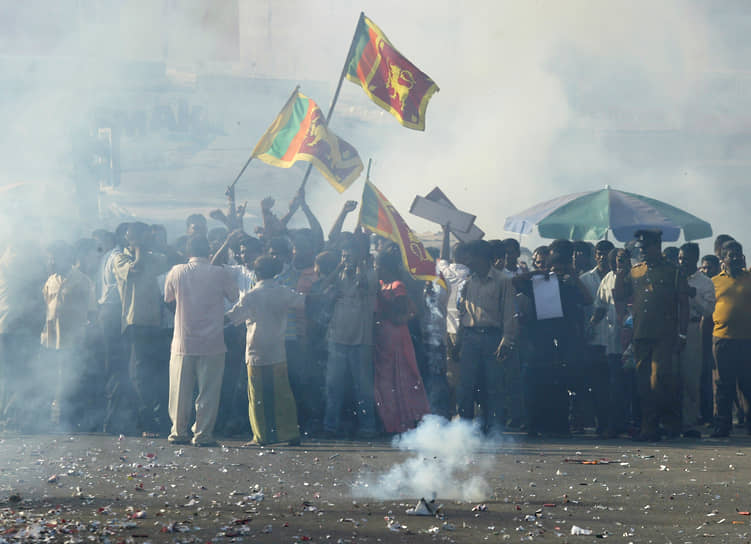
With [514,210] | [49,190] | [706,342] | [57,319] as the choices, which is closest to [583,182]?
[514,210]

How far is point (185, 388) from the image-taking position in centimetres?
983

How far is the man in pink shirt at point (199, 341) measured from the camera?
9.76m

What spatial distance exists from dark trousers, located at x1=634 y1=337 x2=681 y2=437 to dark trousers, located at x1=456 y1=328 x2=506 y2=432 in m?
1.51

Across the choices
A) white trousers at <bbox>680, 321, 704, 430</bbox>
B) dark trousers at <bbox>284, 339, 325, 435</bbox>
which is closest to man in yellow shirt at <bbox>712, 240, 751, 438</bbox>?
white trousers at <bbox>680, 321, 704, 430</bbox>

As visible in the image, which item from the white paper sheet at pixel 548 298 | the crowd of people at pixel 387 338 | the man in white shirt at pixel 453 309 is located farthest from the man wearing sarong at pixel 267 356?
the white paper sheet at pixel 548 298

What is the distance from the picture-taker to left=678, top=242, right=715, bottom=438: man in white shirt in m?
11.5

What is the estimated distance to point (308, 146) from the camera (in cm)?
1191

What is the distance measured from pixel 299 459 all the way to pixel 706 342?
18.4 feet

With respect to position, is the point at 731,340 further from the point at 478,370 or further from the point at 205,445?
the point at 205,445

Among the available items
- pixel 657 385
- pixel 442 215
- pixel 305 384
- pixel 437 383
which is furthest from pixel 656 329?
pixel 305 384

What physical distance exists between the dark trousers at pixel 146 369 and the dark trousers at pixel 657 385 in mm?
5074

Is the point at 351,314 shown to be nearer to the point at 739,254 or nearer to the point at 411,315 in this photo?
the point at 411,315

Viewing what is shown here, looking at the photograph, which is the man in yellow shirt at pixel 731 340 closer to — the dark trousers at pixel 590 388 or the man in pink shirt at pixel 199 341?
the dark trousers at pixel 590 388

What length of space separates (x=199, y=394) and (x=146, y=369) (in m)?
1.11
